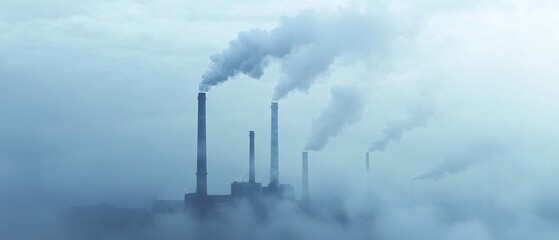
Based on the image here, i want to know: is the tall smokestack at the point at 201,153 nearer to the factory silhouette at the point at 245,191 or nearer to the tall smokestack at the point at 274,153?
the factory silhouette at the point at 245,191

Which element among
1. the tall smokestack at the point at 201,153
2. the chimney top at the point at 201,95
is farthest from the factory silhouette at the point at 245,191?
the chimney top at the point at 201,95

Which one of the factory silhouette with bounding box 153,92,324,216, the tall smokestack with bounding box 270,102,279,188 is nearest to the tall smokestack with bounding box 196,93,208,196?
the factory silhouette with bounding box 153,92,324,216

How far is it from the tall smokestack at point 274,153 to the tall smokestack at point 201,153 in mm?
10079

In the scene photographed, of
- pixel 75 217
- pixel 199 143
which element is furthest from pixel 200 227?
pixel 75 217

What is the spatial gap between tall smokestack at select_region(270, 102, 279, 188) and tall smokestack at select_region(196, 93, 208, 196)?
10.1 m

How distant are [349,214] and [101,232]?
2428cm

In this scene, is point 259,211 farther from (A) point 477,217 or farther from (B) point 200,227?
(A) point 477,217

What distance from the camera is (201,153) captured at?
70.2 metres

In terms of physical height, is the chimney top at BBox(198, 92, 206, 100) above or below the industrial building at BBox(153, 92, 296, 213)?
above

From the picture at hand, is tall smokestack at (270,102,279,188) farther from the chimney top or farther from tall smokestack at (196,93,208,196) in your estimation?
the chimney top

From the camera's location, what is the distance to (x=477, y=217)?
7694 cm

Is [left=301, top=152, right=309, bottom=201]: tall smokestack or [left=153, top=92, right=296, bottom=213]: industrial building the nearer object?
[left=153, top=92, right=296, bottom=213]: industrial building

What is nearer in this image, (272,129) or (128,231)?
(128,231)

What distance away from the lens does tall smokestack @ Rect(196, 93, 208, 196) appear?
66750 mm
